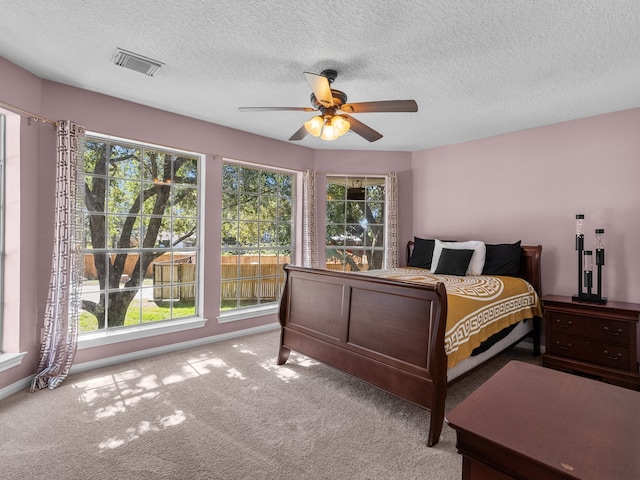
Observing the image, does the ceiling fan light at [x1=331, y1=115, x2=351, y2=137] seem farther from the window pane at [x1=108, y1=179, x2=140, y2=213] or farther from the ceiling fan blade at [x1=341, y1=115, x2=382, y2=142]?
the window pane at [x1=108, y1=179, x2=140, y2=213]

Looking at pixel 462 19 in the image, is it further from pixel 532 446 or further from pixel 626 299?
pixel 626 299

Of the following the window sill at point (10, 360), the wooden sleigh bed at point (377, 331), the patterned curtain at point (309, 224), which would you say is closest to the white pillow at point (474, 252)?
the wooden sleigh bed at point (377, 331)

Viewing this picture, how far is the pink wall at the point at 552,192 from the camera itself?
3361 millimetres

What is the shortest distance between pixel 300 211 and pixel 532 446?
13.7 feet

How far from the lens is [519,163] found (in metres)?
4.05

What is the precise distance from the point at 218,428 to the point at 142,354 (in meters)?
1.68

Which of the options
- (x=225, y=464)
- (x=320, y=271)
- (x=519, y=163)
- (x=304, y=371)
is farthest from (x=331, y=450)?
(x=519, y=163)

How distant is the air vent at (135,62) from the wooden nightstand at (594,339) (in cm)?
411

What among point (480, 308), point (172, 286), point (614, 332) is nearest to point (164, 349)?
point (172, 286)

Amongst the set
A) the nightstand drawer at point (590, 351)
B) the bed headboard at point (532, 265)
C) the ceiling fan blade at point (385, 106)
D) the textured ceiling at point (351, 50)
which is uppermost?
the textured ceiling at point (351, 50)

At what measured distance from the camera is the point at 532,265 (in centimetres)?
380

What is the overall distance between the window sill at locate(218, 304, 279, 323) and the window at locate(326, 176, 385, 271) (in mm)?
1115

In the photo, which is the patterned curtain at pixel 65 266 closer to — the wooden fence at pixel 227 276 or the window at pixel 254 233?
the wooden fence at pixel 227 276

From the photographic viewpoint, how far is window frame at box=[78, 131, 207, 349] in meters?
3.22
